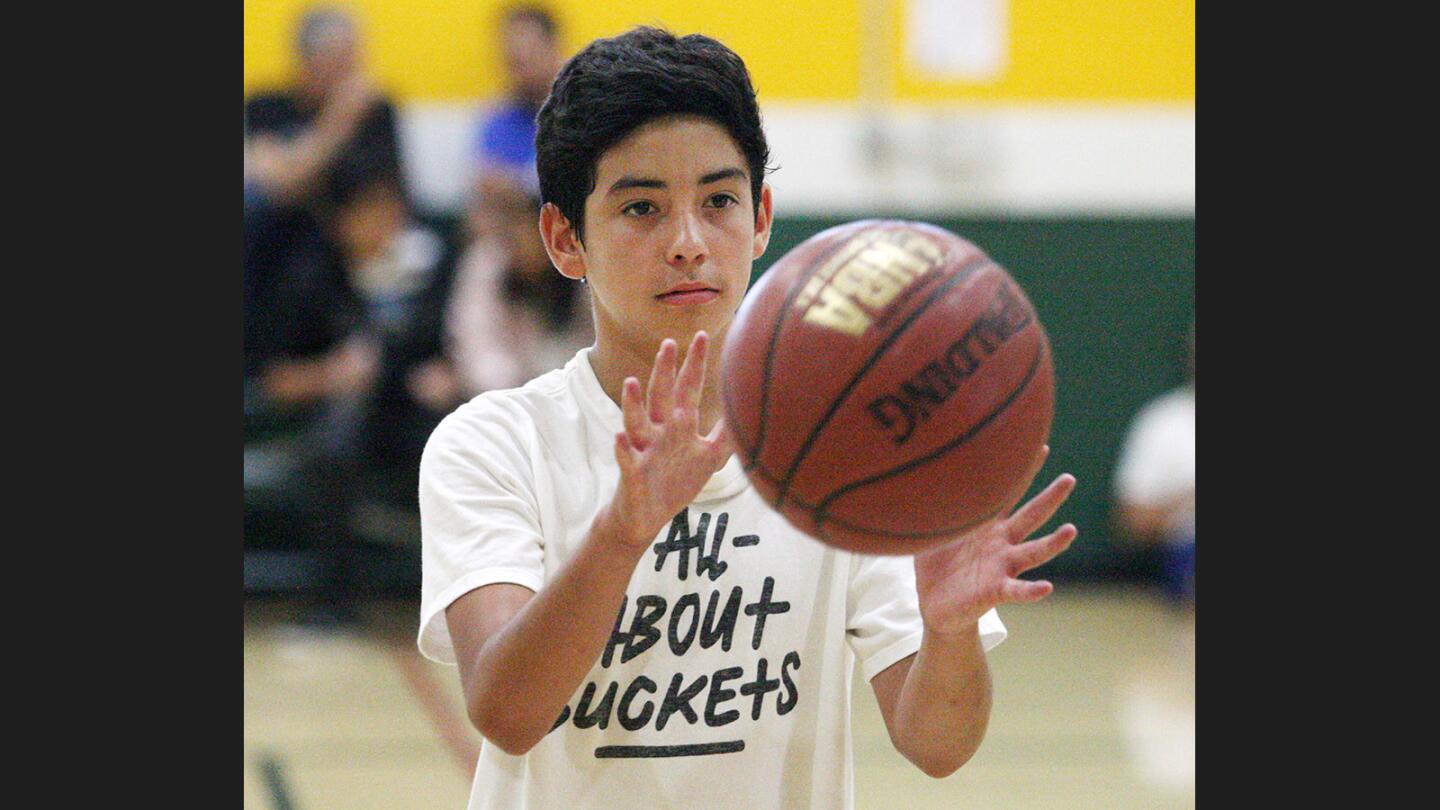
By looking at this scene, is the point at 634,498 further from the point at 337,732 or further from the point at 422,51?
the point at 422,51

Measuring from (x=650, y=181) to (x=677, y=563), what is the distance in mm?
518

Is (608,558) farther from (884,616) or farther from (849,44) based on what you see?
(849,44)

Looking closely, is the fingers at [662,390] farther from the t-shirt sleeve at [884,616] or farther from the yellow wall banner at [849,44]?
the yellow wall banner at [849,44]

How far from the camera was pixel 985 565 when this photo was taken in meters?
2.04

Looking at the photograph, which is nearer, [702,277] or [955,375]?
[955,375]

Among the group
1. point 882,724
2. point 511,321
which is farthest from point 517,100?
point 882,724

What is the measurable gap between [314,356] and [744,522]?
5.04m

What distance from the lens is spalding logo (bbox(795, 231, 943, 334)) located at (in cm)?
192

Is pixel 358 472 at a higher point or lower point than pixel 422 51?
lower

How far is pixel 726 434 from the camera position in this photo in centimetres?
196

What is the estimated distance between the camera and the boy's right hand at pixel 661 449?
1.88 meters

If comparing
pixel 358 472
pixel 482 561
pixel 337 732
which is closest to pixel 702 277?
pixel 482 561

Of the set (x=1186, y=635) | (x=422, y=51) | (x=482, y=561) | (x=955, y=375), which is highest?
(x=422, y=51)

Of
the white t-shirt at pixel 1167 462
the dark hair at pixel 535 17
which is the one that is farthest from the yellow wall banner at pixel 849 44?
the white t-shirt at pixel 1167 462
